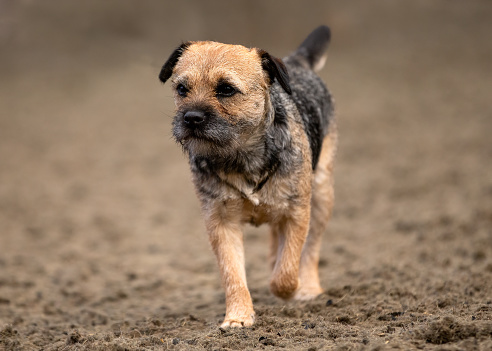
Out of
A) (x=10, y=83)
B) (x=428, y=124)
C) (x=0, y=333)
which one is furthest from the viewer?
(x=10, y=83)

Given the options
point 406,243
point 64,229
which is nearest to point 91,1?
point 64,229

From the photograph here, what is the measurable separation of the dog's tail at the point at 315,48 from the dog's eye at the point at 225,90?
2293mm

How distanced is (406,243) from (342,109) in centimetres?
763

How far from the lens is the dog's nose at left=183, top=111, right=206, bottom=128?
14.4ft

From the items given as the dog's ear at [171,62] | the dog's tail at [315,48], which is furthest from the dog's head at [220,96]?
the dog's tail at [315,48]

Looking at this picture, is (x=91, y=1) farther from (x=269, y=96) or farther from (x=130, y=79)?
(x=269, y=96)

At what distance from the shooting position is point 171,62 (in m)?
5.13

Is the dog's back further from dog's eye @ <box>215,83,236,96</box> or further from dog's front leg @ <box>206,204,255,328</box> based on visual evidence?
dog's front leg @ <box>206,204,255,328</box>

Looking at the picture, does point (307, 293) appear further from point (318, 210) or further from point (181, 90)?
point (181, 90)

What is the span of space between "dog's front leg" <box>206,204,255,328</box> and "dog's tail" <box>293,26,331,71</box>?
2.39 metres

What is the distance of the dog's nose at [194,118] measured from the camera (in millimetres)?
4379

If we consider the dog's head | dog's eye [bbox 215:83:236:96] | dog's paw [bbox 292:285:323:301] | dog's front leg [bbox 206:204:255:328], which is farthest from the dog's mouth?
dog's paw [bbox 292:285:323:301]

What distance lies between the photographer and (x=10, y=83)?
1766 cm

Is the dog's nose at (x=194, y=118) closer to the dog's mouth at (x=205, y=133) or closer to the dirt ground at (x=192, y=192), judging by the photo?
the dog's mouth at (x=205, y=133)
